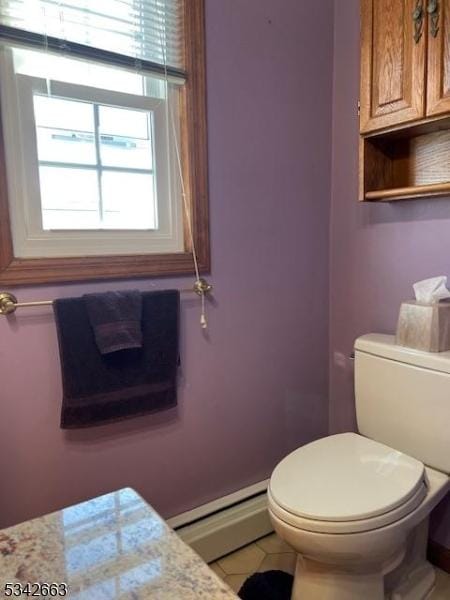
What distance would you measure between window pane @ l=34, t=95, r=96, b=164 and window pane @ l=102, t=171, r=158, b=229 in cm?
9

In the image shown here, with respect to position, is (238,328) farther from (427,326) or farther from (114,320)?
(427,326)

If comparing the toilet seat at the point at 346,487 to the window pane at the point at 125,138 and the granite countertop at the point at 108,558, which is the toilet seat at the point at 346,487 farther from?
the window pane at the point at 125,138

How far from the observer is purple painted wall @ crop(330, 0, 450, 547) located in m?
1.49

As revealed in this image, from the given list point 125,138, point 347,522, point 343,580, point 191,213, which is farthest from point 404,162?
point 343,580

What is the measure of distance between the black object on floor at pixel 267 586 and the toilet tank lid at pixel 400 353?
0.81 metres

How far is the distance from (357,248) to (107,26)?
1.17 meters

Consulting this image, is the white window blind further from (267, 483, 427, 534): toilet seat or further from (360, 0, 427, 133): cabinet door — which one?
(267, 483, 427, 534): toilet seat

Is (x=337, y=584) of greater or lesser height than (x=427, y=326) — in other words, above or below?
below

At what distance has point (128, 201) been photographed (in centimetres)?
141

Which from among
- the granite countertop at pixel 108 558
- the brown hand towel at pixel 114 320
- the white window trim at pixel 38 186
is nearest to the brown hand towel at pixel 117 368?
the brown hand towel at pixel 114 320

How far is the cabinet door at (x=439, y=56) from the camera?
3.84 feet

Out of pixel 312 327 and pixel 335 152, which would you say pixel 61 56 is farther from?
pixel 312 327

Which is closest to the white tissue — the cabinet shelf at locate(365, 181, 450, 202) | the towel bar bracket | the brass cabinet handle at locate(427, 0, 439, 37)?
the cabinet shelf at locate(365, 181, 450, 202)

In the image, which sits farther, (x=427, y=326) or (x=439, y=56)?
(x=427, y=326)
